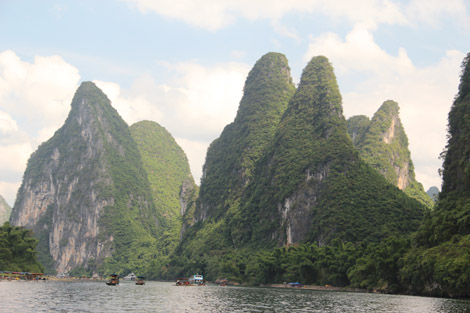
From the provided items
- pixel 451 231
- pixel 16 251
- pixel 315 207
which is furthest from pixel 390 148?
pixel 16 251

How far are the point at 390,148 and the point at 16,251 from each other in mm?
120467

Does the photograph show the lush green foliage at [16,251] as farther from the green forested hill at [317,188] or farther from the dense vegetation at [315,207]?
the green forested hill at [317,188]

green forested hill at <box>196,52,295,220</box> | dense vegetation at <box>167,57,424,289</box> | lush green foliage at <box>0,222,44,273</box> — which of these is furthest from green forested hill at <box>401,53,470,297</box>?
green forested hill at <box>196,52,295,220</box>

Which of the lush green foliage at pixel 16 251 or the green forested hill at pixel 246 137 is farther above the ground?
the green forested hill at pixel 246 137

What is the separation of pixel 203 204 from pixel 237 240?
3709 cm

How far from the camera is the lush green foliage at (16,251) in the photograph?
342 feet

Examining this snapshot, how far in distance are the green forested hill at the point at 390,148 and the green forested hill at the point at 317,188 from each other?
35.3 metres

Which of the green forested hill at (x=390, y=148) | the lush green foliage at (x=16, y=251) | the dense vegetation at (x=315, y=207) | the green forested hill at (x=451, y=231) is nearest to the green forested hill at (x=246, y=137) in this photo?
the dense vegetation at (x=315, y=207)

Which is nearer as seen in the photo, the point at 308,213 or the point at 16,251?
the point at 16,251

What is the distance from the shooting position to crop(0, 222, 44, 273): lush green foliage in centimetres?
10419

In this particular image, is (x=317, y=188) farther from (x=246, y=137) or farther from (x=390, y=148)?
(x=390, y=148)

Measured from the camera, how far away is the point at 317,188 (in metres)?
128

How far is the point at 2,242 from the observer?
104 meters

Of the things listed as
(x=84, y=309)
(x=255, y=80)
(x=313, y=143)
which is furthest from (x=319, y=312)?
(x=255, y=80)
